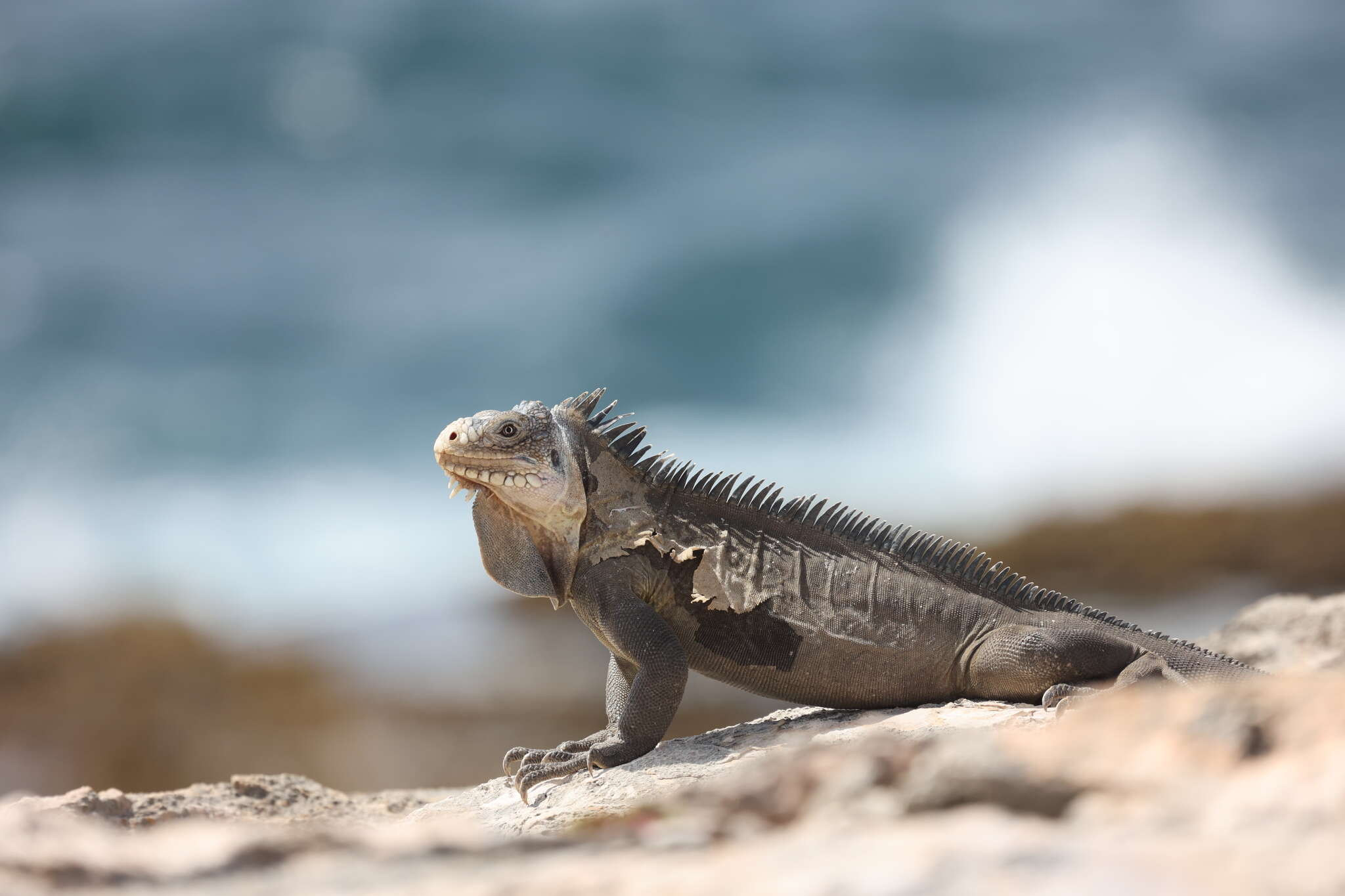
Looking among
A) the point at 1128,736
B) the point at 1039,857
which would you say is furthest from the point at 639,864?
the point at 1128,736

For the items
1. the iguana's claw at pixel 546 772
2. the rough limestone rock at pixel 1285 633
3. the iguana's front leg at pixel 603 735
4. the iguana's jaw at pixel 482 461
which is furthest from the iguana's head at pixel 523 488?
the rough limestone rock at pixel 1285 633

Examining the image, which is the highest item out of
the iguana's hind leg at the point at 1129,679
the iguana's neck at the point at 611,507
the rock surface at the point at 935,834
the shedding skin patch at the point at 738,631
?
the iguana's neck at the point at 611,507

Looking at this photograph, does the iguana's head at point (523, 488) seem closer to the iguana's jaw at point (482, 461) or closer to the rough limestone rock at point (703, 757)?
the iguana's jaw at point (482, 461)

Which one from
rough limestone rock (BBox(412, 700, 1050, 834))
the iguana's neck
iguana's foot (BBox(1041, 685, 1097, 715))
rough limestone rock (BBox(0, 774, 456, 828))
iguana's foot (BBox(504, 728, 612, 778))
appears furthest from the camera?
rough limestone rock (BBox(0, 774, 456, 828))

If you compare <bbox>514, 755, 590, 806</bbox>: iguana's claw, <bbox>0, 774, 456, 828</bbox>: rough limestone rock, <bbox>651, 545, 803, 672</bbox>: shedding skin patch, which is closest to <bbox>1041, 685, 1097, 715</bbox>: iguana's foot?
<bbox>651, 545, 803, 672</bbox>: shedding skin patch

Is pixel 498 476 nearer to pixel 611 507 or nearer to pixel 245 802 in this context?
pixel 611 507

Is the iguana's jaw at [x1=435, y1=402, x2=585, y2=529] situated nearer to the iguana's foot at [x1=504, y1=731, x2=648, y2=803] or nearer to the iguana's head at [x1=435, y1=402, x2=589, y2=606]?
the iguana's head at [x1=435, y1=402, x2=589, y2=606]

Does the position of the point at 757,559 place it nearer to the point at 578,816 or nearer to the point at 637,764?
the point at 637,764
